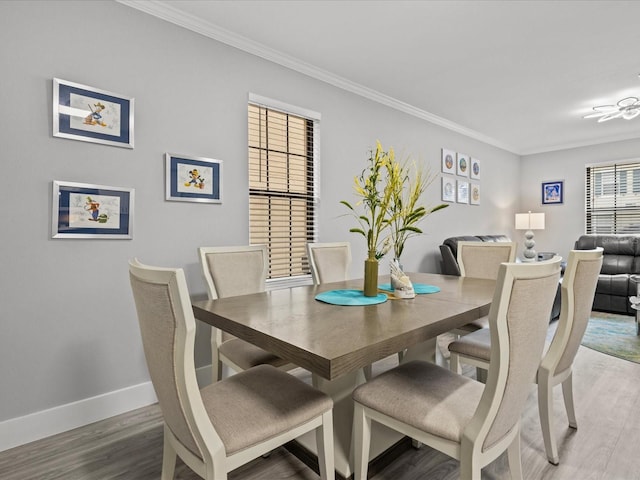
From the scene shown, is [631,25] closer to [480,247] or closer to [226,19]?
[480,247]

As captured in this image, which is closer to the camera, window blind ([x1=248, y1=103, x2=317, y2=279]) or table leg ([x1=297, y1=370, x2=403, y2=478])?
table leg ([x1=297, y1=370, x2=403, y2=478])

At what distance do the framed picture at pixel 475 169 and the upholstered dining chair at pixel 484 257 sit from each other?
9.82ft

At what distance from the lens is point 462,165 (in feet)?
16.8

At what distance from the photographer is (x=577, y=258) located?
5.08ft

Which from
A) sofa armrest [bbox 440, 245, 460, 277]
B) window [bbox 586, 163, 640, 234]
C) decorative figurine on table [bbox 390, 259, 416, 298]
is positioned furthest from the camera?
window [bbox 586, 163, 640, 234]

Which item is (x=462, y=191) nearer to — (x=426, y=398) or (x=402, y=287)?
(x=402, y=287)

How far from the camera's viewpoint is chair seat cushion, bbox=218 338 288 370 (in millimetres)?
1761

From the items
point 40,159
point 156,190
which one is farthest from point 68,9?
point 156,190

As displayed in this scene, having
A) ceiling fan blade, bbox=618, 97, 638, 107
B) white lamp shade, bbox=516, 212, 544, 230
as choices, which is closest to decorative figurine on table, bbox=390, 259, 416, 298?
ceiling fan blade, bbox=618, 97, 638, 107

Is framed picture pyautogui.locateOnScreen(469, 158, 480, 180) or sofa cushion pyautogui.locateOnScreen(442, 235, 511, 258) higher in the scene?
framed picture pyautogui.locateOnScreen(469, 158, 480, 180)

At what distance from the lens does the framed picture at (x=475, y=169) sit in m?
5.34

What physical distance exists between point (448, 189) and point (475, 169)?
0.88m

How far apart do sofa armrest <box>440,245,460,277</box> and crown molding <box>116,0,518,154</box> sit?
168cm

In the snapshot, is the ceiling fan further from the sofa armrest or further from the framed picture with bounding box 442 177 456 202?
the sofa armrest
